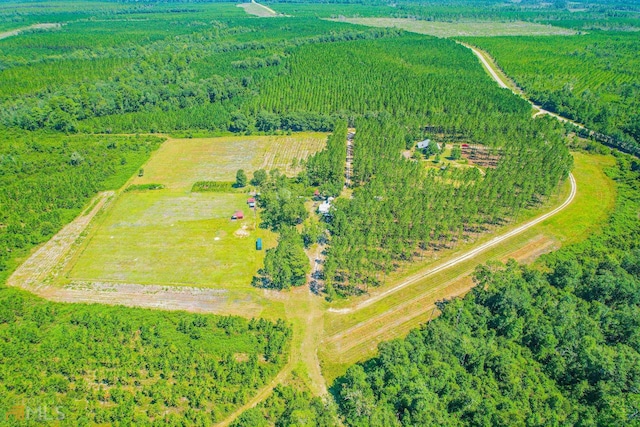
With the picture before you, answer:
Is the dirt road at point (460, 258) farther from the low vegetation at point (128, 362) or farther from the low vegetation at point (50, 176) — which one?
the low vegetation at point (50, 176)

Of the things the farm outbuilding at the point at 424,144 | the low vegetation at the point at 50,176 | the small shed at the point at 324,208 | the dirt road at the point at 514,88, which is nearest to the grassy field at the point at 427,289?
the small shed at the point at 324,208

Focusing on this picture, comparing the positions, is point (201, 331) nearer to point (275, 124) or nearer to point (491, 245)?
point (491, 245)

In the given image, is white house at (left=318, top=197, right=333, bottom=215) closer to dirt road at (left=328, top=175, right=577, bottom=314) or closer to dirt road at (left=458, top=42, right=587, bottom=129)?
dirt road at (left=328, top=175, right=577, bottom=314)

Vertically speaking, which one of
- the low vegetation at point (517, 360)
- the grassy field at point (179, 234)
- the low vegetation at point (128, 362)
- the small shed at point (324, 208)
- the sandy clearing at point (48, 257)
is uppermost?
the low vegetation at point (517, 360)

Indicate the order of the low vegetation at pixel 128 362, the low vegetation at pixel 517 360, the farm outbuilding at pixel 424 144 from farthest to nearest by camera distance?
the farm outbuilding at pixel 424 144, the low vegetation at pixel 128 362, the low vegetation at pixel 517 360

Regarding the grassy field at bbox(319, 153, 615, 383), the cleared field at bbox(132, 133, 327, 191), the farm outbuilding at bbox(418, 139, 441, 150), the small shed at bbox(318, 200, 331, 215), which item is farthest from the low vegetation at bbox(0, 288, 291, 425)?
the farm outbuilding at bbox(418, 139, 441, 150)

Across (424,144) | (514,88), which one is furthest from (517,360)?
(514,88)
